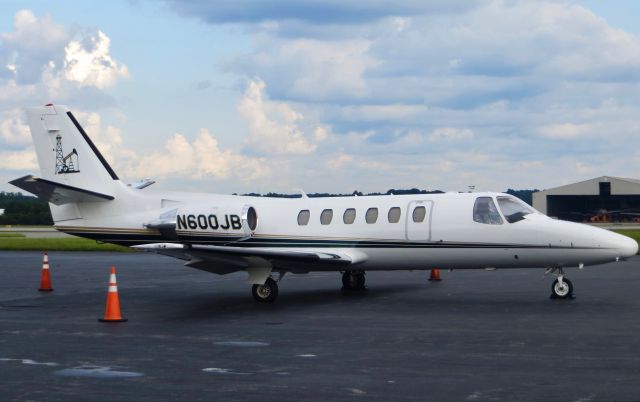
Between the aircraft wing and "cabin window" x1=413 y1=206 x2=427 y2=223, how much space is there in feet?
4.47

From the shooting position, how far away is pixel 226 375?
1099 centimetres

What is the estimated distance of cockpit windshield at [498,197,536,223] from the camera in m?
19.7

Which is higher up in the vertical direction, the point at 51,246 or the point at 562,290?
the point at 51,246

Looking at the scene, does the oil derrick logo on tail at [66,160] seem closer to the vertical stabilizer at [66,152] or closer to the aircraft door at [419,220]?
the vertical stabilizer at [66,152]

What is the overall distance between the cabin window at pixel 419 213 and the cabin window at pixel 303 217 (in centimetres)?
252

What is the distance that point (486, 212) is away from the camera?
19.9 m

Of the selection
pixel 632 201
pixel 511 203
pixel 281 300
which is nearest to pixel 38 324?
pixel 281 300

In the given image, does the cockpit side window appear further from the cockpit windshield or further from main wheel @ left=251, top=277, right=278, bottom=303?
main wheel @ left=251, top=277, right=278, bottom=303

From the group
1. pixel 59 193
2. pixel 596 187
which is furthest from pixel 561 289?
pixel 596 187

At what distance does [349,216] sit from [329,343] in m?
7.55

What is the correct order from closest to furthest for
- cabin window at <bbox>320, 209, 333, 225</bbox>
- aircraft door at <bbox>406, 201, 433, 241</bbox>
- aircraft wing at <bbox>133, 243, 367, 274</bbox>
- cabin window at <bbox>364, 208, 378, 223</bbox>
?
1. aircraft wing at <bbox>133, 243, 367, 274</bbox>
2. aircraft door at <bbox>406, 201, 433, 241</bbox>
3. cabin window at <bbox>364, 208, 378, 223</bbox>
4. cabin window at <bbox>320, 209, 333, 225</bbox>

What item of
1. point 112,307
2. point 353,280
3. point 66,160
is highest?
point 66,160

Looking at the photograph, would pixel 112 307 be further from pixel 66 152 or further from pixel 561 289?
pixel 561 289

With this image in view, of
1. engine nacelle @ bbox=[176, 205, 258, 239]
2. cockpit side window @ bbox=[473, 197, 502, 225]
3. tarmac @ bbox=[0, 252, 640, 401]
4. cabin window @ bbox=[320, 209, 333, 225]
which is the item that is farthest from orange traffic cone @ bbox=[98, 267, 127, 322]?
cockpit side window @ bbox=[473, 197, 502, 225]
